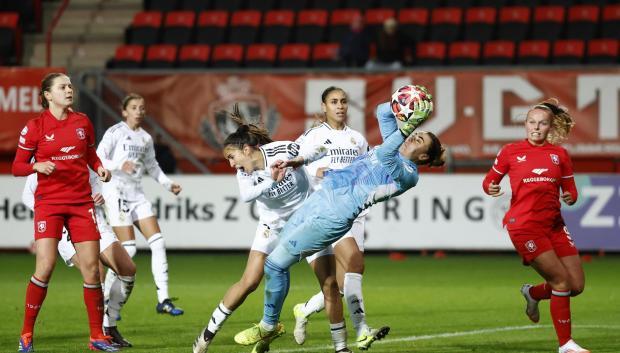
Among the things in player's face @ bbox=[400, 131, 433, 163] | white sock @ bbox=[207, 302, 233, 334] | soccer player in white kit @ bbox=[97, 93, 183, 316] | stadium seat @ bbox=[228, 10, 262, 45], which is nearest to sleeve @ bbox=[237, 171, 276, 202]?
white sock @ bbox=[207, 302, 233, 334]

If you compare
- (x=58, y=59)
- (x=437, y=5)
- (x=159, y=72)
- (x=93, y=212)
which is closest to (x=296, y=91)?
(x=159, y=72)

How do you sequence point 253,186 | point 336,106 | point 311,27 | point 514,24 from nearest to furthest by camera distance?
point 253,186 → point 336,106 → point 514,24 → point 311,27

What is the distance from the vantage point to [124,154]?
12.7 m

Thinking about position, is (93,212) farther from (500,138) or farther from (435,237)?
(500,138)

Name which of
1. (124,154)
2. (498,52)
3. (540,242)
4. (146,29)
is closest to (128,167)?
(124,154)

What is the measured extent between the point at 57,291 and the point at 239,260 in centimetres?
448

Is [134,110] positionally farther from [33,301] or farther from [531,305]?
[531,305]

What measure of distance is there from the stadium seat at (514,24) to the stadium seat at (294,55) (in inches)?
136

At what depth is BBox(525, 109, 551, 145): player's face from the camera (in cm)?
955

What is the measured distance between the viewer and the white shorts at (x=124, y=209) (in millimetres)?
12531

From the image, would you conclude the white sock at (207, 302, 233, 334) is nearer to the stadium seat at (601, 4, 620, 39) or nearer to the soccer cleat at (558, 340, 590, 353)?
the soccer cleat at (558, 340, 590, 353)

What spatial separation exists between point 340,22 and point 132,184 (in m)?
10.7

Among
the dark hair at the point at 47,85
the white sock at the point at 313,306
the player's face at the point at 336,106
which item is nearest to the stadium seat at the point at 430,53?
the player's face at the point at 336,106

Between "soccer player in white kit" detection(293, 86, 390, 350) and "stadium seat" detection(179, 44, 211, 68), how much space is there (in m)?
11.6
